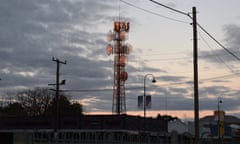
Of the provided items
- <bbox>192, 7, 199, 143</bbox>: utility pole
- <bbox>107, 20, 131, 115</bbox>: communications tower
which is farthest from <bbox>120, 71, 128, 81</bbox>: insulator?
<bbox>192, 7, 199, 143</bbox>: utility pole

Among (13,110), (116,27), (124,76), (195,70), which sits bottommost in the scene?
(13,110)

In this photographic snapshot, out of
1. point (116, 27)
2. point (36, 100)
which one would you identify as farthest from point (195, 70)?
point (36, 100)

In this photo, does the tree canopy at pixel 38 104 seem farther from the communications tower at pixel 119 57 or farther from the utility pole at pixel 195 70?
the utility pole at pixel 195 70

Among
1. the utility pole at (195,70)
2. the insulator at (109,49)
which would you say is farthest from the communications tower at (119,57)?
the utility pole at (195,70)

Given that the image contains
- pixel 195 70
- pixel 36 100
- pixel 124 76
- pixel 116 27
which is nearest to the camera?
pixel 195 70

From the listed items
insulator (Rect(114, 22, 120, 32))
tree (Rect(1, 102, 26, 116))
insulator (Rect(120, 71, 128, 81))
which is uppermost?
insulator (Rect(114, 22, 120, 32))

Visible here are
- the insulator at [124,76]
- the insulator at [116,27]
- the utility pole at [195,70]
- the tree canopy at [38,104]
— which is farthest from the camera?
the tree canopy at [38,104]

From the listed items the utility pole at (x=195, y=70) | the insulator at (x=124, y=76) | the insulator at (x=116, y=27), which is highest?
the insulator at (x=116, y=27)

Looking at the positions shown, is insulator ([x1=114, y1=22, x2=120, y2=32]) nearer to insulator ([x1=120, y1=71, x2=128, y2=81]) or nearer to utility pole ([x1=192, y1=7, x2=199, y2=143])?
insulator ([x1=120, y1=71, x2=128, y2=81])

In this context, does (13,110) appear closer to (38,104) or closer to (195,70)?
(38,104)

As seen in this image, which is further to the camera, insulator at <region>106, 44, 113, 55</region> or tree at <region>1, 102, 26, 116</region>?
tree at <region>1, 102, 26, 116</region>

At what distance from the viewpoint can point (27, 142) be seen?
1441 cm

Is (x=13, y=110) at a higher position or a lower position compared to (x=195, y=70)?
lower

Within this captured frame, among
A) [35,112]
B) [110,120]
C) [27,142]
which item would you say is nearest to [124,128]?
[110,120]
